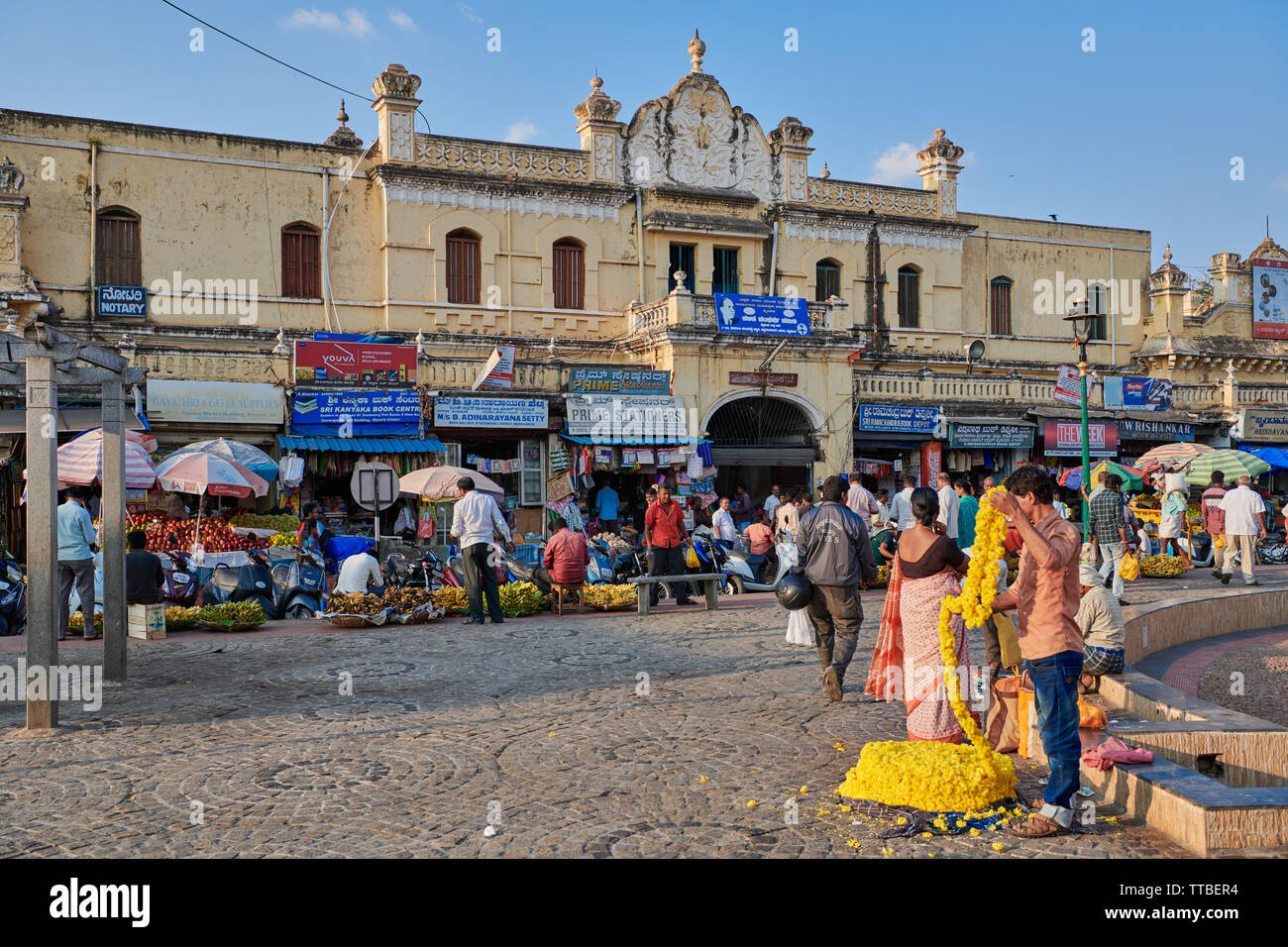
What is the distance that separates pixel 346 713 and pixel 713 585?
7.72m

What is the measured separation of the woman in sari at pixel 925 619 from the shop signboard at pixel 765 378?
16814 millimetres

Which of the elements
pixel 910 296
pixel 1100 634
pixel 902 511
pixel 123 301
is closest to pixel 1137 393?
pixel 910 296

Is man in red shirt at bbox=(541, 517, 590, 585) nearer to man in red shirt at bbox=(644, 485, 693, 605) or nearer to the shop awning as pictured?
man in red shirt at bbox=(644, 485, 693, 605)

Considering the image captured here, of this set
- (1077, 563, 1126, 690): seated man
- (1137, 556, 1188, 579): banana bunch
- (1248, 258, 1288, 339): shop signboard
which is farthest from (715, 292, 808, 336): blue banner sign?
(1248, 258, 1288, 339): shop signboard

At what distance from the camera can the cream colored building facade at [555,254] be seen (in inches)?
873

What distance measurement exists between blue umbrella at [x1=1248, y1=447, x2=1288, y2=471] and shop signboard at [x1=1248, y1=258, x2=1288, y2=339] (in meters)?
5.41

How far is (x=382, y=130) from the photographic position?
24.3 m

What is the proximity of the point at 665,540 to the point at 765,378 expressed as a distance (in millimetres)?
8993

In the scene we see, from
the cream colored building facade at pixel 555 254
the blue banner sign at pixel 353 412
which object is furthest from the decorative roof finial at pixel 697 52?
the blue banner sign at pixel 353 412

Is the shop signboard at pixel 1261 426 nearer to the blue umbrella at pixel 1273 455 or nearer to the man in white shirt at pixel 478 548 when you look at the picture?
the blue umbrella at pixel 1273 455

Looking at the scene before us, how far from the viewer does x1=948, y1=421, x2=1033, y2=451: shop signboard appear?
1032 inches

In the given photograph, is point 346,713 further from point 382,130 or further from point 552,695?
point 382,130
